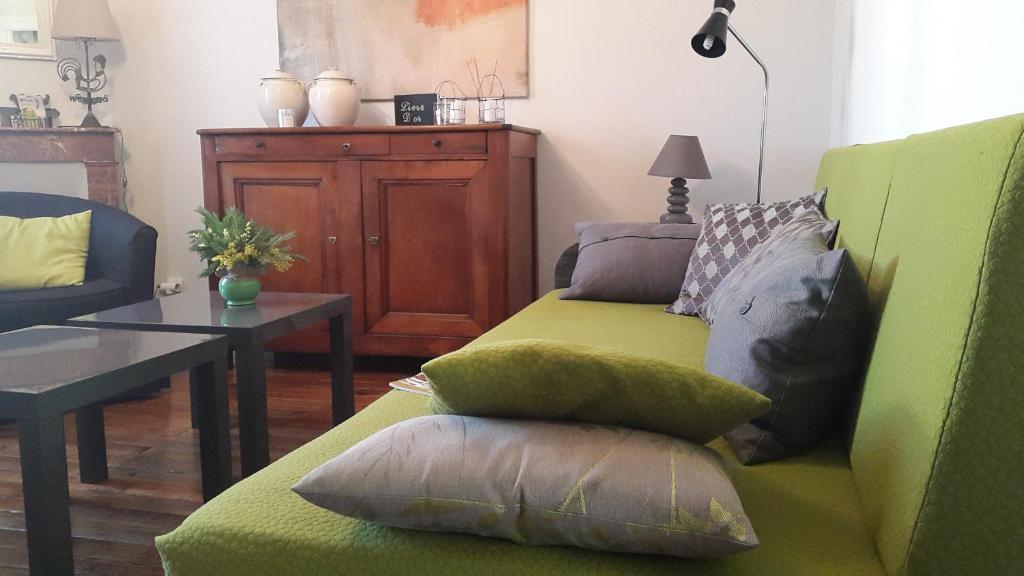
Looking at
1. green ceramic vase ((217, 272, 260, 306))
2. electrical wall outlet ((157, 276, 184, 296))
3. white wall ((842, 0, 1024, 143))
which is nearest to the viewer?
white wall ((842, 0, 1024, 143))

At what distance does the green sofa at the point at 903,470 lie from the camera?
81 centimetres

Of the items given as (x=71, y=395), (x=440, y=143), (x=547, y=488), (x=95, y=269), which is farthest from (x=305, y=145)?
(x=547, y=488)

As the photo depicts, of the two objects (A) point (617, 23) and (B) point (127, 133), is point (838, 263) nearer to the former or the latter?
(A) point (617, 23)

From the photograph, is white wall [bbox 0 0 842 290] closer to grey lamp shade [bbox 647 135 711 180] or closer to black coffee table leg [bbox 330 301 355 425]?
grey lamp shade [bbox 647 135 711 180]

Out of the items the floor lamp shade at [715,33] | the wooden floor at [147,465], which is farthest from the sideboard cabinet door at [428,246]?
→ the floor lamp shade at [715,33]

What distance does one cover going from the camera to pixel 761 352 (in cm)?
120

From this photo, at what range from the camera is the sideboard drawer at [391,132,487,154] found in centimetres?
317

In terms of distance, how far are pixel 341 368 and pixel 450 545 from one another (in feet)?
5.78

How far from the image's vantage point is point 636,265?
269 cm

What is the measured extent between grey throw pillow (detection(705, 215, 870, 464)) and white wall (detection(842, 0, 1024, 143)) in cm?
39

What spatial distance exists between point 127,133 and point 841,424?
378 cm

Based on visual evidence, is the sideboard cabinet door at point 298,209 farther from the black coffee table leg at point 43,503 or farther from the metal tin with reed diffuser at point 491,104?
the black coffee table leg at point 43,503

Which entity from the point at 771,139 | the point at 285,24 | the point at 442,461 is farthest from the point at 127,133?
the point at 442,461

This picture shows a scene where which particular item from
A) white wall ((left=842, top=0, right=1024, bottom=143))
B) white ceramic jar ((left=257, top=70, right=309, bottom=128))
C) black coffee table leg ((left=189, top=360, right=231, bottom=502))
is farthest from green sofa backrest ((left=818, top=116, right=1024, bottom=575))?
white ceramic jar ((left=257, top=70, right=309, bottom=128))
